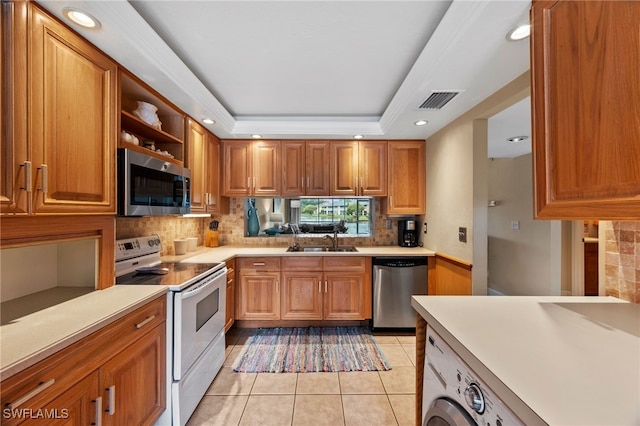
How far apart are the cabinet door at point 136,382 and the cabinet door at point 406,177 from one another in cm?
263

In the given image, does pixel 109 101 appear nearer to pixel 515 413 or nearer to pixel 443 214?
pixel 515 413

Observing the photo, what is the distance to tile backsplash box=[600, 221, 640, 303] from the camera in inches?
46.1

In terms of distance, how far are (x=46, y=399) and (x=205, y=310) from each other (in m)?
1.10

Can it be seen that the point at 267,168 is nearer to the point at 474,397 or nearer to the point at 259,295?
the point at 259,295

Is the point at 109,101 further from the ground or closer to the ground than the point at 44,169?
further from the ground

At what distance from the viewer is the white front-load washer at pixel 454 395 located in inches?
28.5

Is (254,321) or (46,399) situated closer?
(46,399)

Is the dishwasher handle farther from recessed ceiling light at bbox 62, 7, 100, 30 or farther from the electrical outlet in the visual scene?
recessed ceiling light at bbox 62, 7, 100, 30

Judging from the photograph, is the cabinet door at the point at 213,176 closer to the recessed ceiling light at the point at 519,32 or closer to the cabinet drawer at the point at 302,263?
the cabinet drawer at the point at 302,263

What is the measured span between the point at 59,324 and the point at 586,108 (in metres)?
2.04

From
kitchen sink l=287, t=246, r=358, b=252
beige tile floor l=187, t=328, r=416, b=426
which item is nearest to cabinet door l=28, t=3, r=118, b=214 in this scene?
beige tile floor l=187, t=328, r=416, b=426

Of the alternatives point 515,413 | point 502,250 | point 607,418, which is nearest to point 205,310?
point 515,413

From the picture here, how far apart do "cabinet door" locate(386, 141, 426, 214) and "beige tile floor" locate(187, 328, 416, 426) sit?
1.69 metres

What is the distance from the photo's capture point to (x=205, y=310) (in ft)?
6.49
